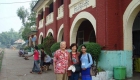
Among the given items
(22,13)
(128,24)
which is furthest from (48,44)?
(22,13)

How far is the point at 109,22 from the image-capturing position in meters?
8.59

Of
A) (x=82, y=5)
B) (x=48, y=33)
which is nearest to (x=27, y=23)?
(x=48, y=33)

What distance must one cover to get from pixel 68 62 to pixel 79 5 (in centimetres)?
680

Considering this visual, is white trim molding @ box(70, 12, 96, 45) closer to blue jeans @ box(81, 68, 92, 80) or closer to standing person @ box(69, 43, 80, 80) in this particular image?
standing person @ box(69, 43, 80, 80)

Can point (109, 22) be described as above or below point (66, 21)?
below

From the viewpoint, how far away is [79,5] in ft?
37.7

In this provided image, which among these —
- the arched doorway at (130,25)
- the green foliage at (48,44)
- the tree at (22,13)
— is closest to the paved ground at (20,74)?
the green foliage at (48,44)

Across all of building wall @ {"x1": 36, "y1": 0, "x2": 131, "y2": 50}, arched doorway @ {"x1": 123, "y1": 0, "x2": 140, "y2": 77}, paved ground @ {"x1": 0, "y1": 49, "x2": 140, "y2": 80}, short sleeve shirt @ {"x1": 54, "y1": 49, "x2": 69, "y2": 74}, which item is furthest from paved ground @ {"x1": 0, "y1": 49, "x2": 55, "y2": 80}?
short sleeve shirt @ {"x1": 54, "y1": 49, "x2": 69, "y2": 74}

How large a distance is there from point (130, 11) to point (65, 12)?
20.3 ft

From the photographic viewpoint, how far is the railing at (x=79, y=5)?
398 inches

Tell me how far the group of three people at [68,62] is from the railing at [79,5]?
5034 mm

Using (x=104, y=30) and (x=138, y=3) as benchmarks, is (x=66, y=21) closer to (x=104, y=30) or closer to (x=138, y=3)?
(x=104, y=30)

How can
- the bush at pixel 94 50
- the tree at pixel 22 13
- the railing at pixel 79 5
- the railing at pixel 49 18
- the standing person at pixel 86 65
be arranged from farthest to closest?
1. the tree at pixel 22 13
2. the railing at pixel 49 18
3. the railing at pixel 79 5
4. the bush at pixel 94 50
5. the standing person at pixel 86 65

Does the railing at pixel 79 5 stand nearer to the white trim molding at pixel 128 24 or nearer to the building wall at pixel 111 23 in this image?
the building wall at pixel 111 23
